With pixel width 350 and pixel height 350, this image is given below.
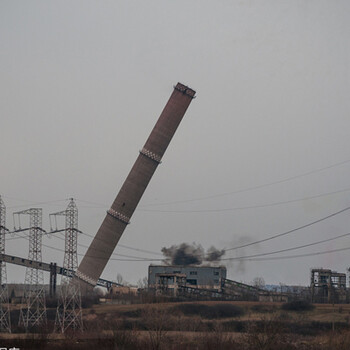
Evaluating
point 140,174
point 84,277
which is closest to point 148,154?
point 140,174

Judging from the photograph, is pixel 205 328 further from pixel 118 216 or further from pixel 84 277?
pixel 84 277

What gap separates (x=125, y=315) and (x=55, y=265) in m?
14.7

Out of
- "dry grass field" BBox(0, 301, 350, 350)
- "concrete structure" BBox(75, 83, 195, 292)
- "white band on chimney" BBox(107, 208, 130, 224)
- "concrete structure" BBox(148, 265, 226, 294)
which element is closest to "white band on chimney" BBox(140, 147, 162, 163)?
"concrete structure" BBox(75, 83, 195, 292)

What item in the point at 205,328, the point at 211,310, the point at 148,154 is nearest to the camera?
the point at 205,328

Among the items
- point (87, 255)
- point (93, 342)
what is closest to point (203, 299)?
point (87, 255)

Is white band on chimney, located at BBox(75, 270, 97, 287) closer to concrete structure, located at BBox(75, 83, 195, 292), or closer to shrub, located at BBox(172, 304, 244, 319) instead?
concrete structure, located at BBox(75, 83, 195, 292)

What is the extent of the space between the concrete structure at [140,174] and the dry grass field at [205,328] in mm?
4908

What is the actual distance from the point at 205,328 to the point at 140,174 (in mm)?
15835

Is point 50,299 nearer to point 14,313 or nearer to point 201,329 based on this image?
point 14,313

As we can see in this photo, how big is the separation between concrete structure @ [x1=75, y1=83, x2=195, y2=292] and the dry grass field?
4.91 metres

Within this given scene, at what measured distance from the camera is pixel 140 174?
51250mm

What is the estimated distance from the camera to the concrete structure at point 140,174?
168 ft

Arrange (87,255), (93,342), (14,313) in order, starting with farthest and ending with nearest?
(87,255)
(14,313)
(93,342)

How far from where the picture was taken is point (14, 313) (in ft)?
160
